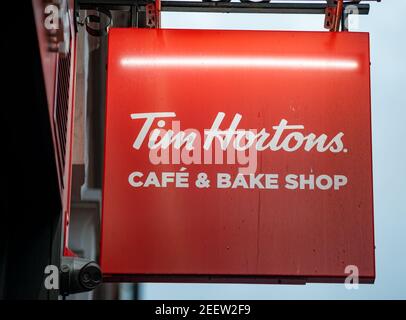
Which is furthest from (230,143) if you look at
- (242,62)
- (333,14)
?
(333,14)

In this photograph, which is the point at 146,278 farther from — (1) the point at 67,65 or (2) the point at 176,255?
(1) the point at 67,65

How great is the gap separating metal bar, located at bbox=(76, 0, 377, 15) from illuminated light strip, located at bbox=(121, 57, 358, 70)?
2.13 ft

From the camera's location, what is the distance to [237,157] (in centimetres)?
722

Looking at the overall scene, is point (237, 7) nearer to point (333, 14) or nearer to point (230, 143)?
point (333, 14)

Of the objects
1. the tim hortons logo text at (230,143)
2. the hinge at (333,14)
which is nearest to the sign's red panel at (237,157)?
the tim hortons logo text at (230,143)

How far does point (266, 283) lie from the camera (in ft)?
23.2

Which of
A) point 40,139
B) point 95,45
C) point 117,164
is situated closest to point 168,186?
point 117,164

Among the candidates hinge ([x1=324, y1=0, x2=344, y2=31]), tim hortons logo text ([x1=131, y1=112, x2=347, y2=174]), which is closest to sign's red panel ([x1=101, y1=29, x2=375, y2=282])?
→ tim hortons logo text ([x1=131, y1=112, x2=347, y2=174])

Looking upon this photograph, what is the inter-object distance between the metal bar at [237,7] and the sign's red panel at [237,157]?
16.8 inches

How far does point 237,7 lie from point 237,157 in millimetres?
1442

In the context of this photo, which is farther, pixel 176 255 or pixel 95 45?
pixel 95 45

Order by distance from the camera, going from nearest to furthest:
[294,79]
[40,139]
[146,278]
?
[40,139] < [146,278] < [294,79]
